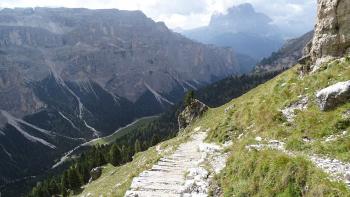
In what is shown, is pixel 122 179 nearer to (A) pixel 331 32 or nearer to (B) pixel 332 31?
(A) pixel 331 32

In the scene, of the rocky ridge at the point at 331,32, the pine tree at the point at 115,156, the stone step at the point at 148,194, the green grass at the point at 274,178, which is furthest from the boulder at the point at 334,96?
the pine tree at the point at 115,156

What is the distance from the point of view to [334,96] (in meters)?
30.8

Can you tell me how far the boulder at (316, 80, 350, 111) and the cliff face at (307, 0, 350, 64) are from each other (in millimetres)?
9748

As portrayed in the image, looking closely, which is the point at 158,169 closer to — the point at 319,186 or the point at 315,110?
the point at 315,110

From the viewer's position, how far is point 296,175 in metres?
23.8

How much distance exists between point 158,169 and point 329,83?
53.5 feet

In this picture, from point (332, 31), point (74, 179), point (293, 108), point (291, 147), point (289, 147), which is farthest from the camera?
point (74, 179)

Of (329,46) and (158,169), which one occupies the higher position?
(329,46)

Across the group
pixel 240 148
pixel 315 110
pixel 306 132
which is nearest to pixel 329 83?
pixel 315 110

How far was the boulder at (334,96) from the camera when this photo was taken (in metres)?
30.3

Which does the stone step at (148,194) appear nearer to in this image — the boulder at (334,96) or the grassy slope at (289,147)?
the grassy slope at (289,147)

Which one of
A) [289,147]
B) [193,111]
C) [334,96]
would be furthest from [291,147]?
[193,111]

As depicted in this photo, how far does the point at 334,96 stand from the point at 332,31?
13.0 meters

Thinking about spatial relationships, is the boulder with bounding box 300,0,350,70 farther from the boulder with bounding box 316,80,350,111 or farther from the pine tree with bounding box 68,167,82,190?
the pine tree with bounding box 68,167,82,190
